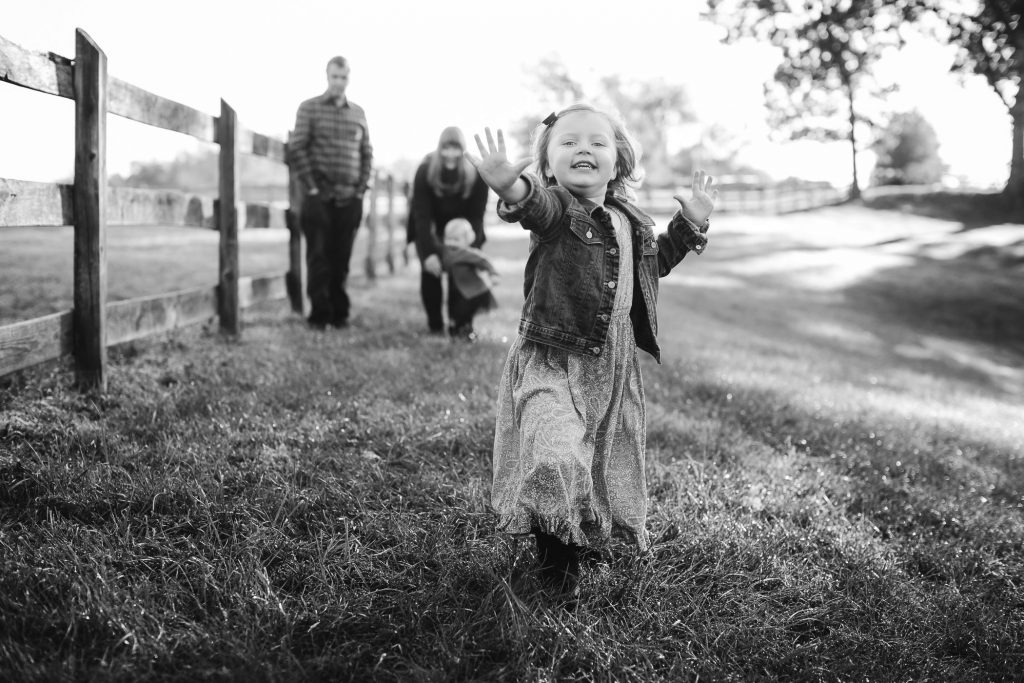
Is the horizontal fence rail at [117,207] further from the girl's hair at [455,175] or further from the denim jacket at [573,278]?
the denim jacket at [573,278]

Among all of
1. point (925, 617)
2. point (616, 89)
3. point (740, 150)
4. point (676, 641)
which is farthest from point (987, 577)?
point (740, 150)

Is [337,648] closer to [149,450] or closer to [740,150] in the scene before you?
[149,450]

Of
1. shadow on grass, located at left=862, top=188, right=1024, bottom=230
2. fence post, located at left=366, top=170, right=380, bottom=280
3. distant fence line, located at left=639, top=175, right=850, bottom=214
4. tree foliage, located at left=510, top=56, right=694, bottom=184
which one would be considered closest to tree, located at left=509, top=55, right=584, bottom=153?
tree foliage, located at left=510, top=56, right=694, bottom=184

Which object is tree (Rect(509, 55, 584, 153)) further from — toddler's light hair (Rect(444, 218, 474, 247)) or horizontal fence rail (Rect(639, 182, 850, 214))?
toddler's light hair (Rect(444, 218, 474, 247))

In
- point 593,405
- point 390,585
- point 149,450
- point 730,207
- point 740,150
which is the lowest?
point 390,585

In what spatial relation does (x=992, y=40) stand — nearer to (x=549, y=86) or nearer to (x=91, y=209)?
(x=91, y=209)

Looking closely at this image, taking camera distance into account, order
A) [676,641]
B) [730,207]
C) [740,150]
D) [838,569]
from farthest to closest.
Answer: [740,150], [730,207], [838,569], [676,641]

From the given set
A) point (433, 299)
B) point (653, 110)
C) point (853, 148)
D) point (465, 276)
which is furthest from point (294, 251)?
point (653, 110)

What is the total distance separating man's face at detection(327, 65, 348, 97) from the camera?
22.6 feet

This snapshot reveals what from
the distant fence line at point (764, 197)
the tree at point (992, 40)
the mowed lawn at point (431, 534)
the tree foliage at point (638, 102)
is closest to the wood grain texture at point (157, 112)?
the mowed lawn at point (431, 534)

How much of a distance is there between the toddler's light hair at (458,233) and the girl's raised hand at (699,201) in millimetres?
3754

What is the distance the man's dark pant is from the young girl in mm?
4624

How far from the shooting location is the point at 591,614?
2625 millimetres

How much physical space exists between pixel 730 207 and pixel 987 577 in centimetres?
4106
